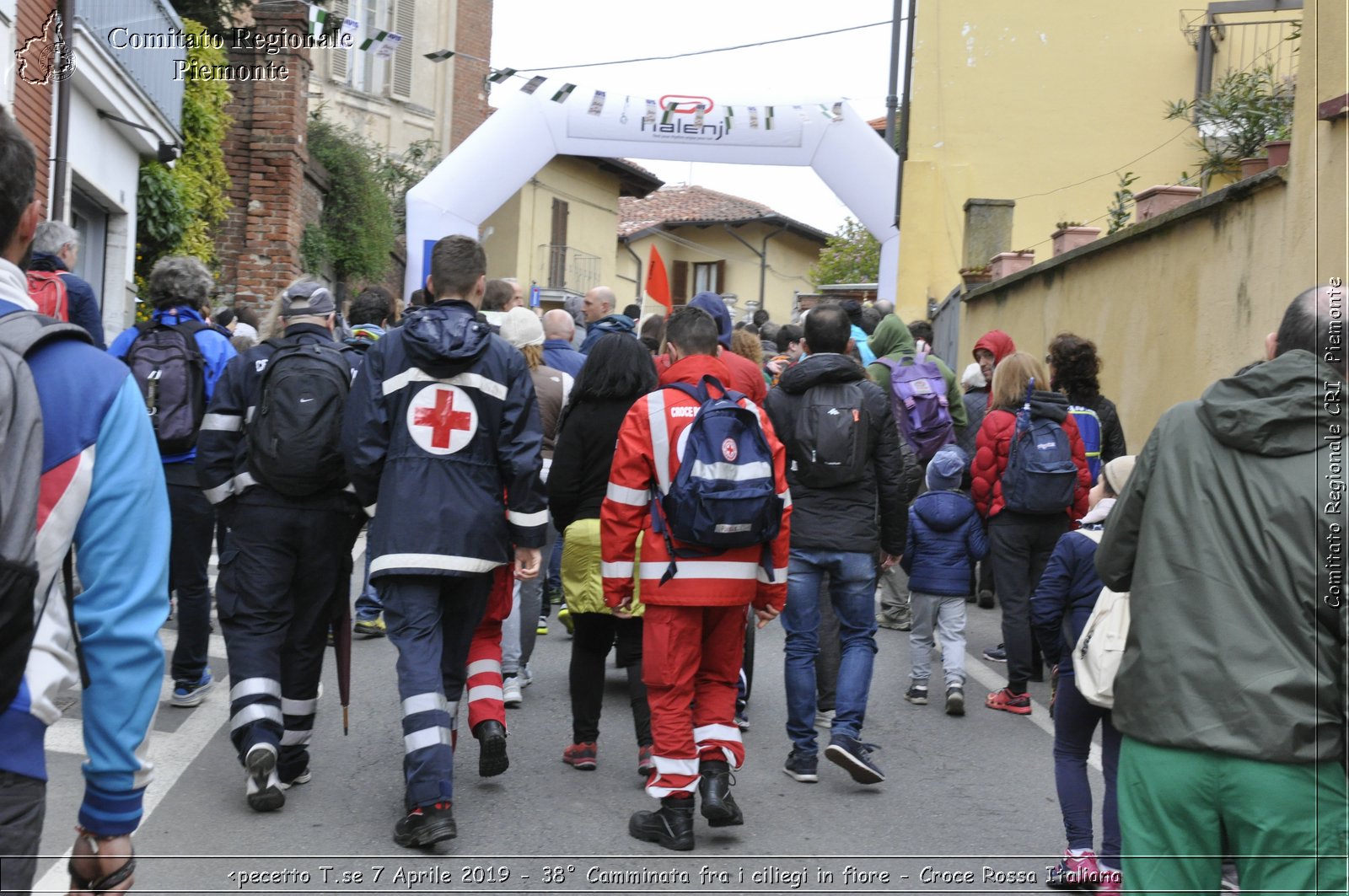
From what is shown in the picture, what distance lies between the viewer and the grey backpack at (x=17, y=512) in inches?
87.9

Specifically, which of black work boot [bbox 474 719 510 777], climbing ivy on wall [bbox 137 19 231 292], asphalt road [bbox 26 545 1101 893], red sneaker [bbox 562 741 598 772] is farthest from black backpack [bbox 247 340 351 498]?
climbing ivy on wall [bbox 137 19 231 292]

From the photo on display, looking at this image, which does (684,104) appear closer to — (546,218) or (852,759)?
(852,759)

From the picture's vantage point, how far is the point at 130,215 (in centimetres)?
1577

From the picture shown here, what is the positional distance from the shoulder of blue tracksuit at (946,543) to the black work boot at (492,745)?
125 inches

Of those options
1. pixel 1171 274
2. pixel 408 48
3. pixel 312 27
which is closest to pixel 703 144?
pixel 312 27

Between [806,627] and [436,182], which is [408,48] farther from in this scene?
[806,627]

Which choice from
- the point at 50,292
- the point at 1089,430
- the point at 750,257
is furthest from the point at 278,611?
the point at 750,257

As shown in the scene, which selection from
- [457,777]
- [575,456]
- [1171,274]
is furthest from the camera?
[1171,274]

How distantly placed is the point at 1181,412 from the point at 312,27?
1678 cm

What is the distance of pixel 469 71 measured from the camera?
139 feet

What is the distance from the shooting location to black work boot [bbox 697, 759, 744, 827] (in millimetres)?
5429

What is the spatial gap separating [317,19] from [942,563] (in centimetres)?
1214

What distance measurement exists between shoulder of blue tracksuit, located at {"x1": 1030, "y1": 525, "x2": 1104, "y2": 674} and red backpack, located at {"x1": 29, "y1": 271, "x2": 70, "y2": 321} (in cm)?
440

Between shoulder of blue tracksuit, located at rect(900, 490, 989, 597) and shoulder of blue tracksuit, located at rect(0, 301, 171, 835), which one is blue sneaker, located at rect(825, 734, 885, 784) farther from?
shoulder of blue tracksuit, located at rect(0, 301, 171, 835)
